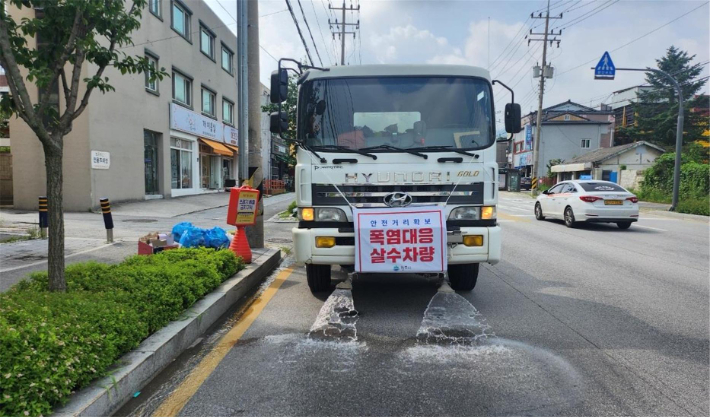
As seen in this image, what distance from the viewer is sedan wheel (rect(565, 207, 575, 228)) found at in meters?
14.3

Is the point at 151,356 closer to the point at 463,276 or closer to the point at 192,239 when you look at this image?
the point at 463,276

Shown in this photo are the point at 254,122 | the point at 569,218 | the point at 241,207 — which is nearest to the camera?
the point at 241,207

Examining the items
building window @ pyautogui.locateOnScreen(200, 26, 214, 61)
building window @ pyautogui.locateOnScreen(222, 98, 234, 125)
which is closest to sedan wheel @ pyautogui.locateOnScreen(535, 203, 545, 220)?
building window @ pyautogui.locateOnScreen(200, 26, 214, 61)

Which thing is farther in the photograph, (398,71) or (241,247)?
(241,247)

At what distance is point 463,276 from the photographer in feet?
19.6

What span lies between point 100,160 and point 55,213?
528 inches

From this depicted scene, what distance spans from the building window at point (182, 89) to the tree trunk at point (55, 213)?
19428 millimetres

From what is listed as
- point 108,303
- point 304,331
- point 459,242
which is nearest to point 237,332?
point 304,331

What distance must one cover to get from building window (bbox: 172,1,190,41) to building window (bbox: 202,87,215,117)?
131 inches

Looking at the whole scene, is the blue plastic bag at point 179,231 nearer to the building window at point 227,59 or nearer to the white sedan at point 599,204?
the white sedan at point 599,204

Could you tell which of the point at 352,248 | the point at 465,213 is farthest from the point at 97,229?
the point at 465,213

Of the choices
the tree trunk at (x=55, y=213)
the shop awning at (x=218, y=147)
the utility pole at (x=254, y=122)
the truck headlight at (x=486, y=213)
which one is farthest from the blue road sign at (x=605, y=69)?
the shop awning at (x=218, y=147)

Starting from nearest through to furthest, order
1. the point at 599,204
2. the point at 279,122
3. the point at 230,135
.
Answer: the point at 279,122, the point at 599,204, the point at 230,135

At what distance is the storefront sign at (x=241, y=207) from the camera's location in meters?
6.90
